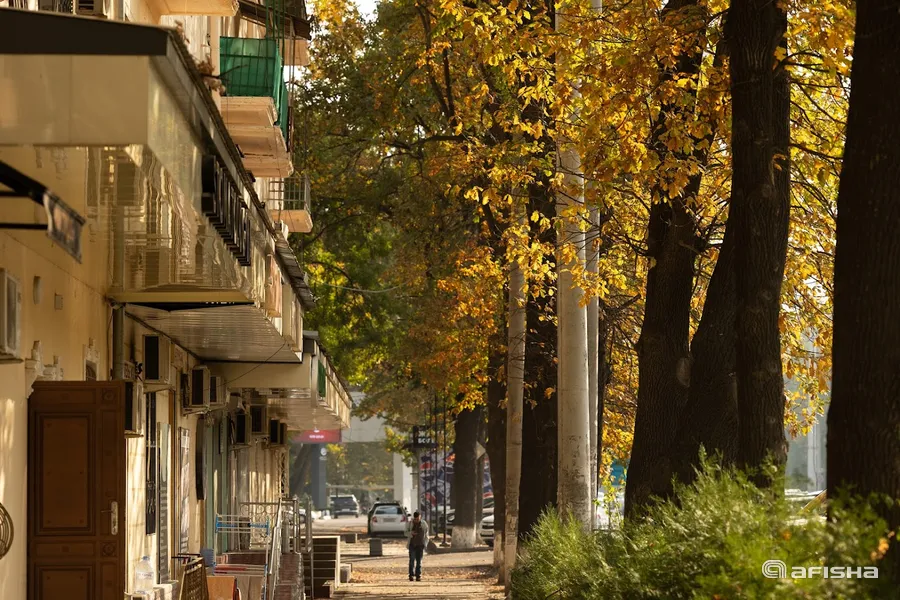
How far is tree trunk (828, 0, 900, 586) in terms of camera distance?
791 centimetres

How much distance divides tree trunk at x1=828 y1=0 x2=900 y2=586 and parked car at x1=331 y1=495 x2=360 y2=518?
108518 millimetres

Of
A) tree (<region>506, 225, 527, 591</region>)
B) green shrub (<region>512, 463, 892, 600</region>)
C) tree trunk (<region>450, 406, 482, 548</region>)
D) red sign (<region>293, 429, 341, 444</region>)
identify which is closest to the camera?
green shrub (<region>512, 463, 892, 600</region>)

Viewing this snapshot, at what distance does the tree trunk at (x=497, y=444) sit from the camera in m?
32.6

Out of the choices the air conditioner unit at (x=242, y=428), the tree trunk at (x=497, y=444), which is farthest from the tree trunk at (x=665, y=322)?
the tree trunk at (x=497, y=444)

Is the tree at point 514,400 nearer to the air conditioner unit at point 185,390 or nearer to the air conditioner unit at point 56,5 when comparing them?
the air conditioner unit at point 185,390

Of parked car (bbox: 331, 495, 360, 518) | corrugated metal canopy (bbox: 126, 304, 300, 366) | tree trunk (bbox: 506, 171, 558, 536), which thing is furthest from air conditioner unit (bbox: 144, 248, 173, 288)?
parked car (bbox: 331, 495, 360, 518)

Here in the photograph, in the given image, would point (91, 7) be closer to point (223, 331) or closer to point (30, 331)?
point (30, 331)

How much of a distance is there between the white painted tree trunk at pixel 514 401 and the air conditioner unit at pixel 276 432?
35.3ft

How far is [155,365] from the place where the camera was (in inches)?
679

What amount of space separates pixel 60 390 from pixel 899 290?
279 inches

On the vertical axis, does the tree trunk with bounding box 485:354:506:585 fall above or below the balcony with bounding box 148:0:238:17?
below

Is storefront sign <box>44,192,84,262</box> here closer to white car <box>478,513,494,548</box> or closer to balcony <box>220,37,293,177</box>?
balcony <box>220,37,293,177</box>

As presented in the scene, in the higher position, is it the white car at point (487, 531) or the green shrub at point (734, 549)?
the green shrub at point (734, 549)

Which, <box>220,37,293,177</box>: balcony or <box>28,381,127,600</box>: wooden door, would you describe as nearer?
<box>28,381,127,600</box>: wooden door
